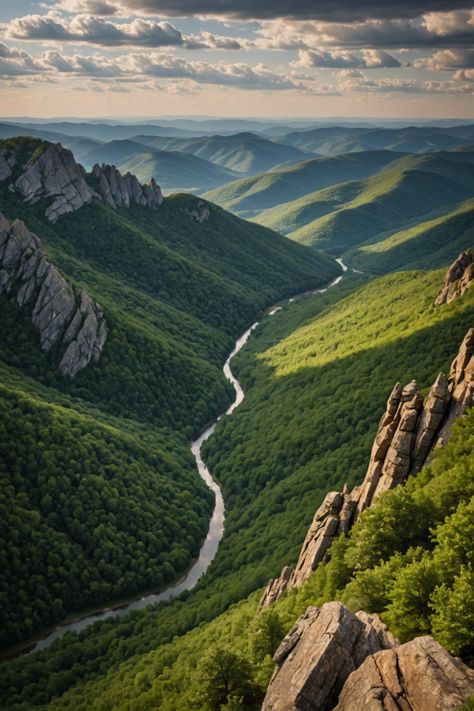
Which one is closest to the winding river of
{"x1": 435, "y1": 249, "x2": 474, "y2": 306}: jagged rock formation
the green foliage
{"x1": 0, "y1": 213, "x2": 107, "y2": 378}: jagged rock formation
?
{"x1": 0, "y1": 213, "x2": 107, "y2": 378}: jagged rock formation

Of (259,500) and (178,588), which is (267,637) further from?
(259,500)

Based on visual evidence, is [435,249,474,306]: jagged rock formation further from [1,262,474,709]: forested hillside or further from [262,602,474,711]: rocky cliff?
[262,602,474,711]: rocky cliff

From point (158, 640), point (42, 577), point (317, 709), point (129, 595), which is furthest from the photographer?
point (129, 595)

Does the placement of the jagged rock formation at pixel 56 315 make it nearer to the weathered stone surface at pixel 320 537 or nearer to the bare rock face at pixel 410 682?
the weathered stone surface at pixel 320 537

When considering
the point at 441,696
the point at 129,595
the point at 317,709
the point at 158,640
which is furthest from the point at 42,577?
the point at 441,696

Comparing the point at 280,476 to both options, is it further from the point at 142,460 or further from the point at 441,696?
the point at 441,696
